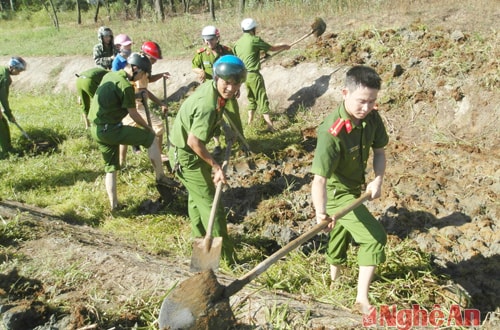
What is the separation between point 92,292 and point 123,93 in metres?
2.40

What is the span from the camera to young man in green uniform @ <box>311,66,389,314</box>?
3.13 metres

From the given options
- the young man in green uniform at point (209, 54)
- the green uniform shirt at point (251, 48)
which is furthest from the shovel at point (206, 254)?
the green uniform shirt at point (251, 48)

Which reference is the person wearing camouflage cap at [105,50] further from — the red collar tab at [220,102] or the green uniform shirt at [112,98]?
the red collar tab at [220,102]

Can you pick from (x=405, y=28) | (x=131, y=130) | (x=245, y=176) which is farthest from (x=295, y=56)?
(x=131, y=130)

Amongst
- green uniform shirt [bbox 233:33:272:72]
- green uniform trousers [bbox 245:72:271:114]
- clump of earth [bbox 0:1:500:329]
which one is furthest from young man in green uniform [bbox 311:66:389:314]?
green uniform shirt [bbox 233:33:272:72]

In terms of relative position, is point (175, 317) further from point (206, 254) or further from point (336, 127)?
point (336, 127)

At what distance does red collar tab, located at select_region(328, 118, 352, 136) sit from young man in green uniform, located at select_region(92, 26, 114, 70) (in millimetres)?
5812

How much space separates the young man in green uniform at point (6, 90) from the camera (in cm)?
732

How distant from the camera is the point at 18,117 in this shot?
10016 mm

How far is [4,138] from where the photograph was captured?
25.5 feet

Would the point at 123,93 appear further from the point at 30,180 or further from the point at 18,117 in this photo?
the point at 18,117

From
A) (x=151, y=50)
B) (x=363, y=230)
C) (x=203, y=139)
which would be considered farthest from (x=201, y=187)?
(x=151, y=50)

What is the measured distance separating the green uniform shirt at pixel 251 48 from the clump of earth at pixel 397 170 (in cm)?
119

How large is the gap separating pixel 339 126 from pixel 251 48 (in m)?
4.50
